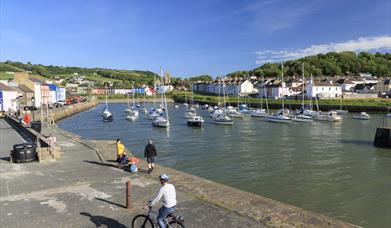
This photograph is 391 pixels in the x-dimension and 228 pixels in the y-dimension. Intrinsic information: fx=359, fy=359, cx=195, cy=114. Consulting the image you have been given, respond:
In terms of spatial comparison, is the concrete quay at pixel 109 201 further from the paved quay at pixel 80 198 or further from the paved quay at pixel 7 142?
the paved quay at pixel 7 142

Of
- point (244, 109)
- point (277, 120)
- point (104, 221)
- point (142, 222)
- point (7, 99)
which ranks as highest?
point (7, 99)

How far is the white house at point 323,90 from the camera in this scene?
12669 cm

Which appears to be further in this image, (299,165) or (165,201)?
(299,165)

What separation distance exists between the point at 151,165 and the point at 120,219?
7.40 m

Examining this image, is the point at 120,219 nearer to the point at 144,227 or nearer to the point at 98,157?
the point at 144,227

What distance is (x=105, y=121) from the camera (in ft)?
255

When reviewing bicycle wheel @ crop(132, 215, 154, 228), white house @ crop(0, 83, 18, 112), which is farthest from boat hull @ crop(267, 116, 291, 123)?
bicycle wheel @ crop(132, 215, 154, 228)

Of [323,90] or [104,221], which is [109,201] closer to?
[104,221]

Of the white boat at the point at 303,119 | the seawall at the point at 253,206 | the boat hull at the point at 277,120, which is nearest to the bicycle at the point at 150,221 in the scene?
the seawall at the point at 253,206

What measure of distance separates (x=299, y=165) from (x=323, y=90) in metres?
106

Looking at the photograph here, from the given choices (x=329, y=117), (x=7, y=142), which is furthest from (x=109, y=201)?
(x=329, y=117)

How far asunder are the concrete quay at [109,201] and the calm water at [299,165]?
6541 millimetres

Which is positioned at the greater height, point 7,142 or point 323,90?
point 323,90

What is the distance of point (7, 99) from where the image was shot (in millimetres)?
73125
